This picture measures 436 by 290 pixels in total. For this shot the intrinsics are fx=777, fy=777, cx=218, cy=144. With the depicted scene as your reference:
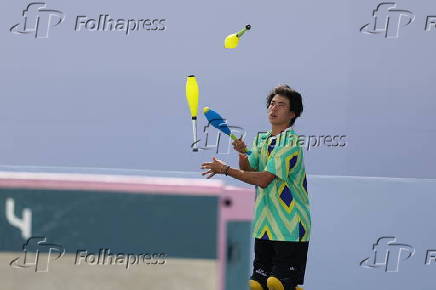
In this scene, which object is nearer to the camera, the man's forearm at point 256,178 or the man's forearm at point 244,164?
the man's forearm at point 256,178

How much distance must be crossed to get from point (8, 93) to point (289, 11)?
78.0 inches

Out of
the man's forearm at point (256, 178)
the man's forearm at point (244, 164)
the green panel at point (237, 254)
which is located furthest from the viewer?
the man's forearm at point (244, 164)

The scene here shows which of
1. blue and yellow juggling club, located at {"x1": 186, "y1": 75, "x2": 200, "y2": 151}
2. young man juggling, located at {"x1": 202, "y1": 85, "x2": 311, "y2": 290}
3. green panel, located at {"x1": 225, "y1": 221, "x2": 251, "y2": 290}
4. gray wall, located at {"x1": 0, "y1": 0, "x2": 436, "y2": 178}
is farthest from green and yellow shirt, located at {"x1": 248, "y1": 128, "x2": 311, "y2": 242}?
gray wall, located at {"x1": 0, "y1": 0, "x2": 436, "y2": 178}

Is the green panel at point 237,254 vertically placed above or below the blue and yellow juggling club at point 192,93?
below

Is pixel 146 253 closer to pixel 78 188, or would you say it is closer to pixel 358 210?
pixel 78 188

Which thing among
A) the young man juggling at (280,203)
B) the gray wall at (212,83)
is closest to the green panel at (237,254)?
the young man juggling at (280,203)

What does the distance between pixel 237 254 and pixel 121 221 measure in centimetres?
24

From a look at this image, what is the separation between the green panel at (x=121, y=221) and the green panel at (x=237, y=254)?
3cm

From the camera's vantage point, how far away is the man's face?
3109 mm

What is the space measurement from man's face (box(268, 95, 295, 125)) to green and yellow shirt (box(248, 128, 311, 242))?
6 cm

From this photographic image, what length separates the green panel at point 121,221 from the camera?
1.57 m

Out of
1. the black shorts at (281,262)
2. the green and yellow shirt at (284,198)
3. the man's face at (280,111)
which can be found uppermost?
the man's face at (280,111)

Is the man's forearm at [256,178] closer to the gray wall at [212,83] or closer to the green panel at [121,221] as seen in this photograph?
the green panel at [121,221]

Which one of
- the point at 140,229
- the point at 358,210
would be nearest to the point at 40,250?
the point at 140,229
